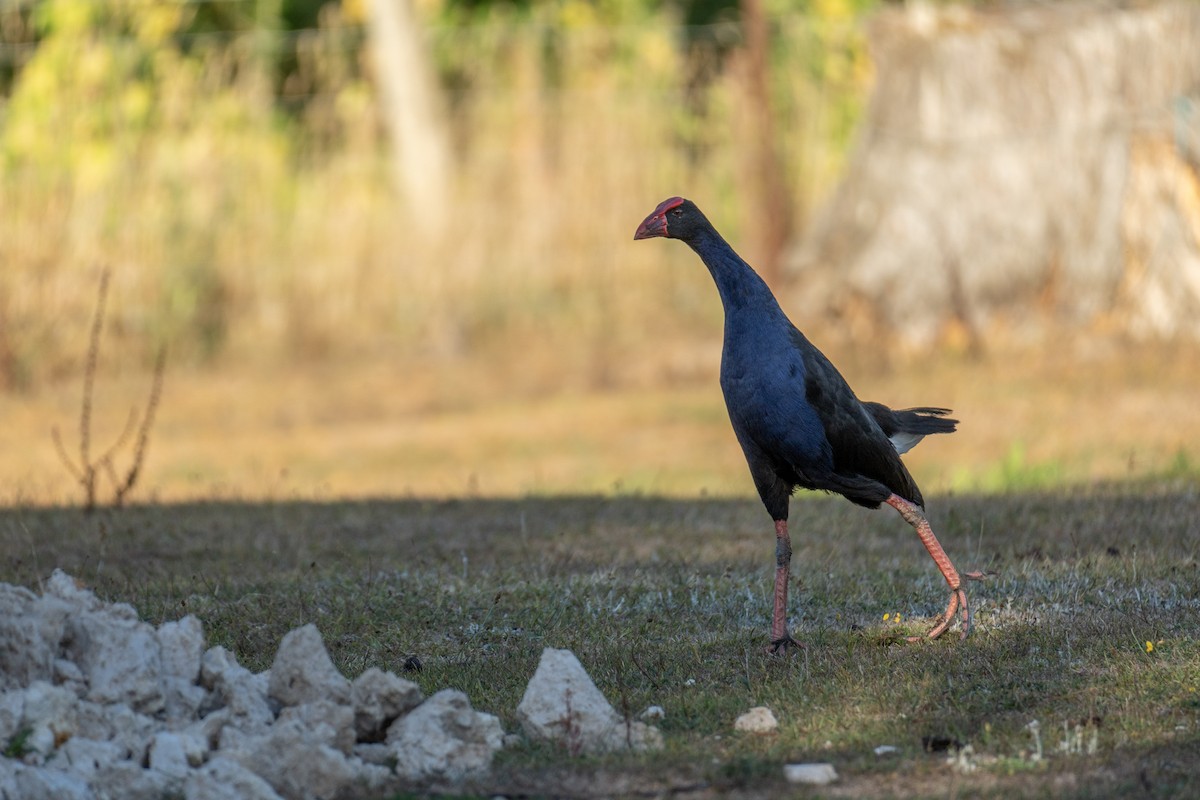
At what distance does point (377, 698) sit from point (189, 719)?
20.5 inches

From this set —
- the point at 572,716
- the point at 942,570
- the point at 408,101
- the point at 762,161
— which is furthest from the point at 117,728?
the point at 408,101

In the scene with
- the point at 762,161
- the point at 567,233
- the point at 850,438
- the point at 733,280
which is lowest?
the point at 850,438

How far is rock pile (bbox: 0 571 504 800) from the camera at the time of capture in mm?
3988

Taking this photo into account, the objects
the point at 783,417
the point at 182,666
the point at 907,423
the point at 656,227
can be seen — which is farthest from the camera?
the point at 907,423

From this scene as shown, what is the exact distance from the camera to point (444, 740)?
4.27m

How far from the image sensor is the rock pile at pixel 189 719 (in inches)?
157

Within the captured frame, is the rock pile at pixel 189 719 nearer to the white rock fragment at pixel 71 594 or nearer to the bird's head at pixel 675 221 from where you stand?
the white rock fragment at pixel 71 594

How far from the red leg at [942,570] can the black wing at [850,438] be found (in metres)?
0.08

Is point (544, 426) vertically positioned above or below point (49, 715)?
above

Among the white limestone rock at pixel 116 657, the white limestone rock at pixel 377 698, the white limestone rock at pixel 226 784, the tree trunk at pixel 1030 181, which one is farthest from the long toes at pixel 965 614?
the tree trunk at pixel 1030 181

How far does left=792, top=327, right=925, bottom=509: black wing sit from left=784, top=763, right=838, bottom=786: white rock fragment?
1355 millimetres

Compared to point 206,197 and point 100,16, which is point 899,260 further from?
point 100,16

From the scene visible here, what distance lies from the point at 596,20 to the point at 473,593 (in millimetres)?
12800

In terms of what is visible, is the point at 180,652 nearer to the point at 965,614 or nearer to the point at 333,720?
the point at 333,720
